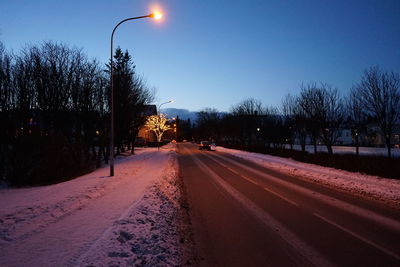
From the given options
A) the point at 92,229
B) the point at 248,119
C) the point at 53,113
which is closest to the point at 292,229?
the point at 92,229

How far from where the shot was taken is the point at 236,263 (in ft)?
17.5

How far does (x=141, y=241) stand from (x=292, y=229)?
359 cm

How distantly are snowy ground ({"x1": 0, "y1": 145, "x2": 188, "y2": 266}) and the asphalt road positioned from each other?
86cm

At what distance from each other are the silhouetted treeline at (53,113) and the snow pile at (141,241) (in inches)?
393

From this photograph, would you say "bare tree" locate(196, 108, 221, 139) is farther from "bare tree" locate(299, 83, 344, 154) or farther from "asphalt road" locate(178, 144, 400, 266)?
"asphalt road" locate(178, 144, 400, 266)

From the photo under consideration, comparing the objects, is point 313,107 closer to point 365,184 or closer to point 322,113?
point 322,113

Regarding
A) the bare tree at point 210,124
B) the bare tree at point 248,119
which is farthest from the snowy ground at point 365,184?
the bare tree at point 210,124

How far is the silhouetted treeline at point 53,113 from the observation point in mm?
16641

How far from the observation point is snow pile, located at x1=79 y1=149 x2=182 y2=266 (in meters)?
5.20

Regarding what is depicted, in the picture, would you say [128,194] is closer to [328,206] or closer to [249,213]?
[249,213]

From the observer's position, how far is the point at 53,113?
25.6m

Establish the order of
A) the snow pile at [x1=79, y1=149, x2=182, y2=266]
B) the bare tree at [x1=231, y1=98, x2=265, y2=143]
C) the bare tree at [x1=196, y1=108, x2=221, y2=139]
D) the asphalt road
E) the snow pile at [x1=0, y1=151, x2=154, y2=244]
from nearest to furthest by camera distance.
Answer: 1. the snow pile at [x1=79, y1=149, x2=182, y2=266]
2. the asphalt road
3. the snow pile at [x1=0, y1=151, x2=154, y2=244]
4. the bare tree at [x1=231, y1=98, x2=265, y2=143]
5. the bare tree at [x1=196, y1=108, x2=221, y2=139]

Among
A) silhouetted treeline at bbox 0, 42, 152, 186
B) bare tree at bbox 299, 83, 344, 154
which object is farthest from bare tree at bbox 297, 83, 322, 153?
silhouetted treeline at bbox 0, 42, 152, 186

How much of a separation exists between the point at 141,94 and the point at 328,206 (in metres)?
29.7
